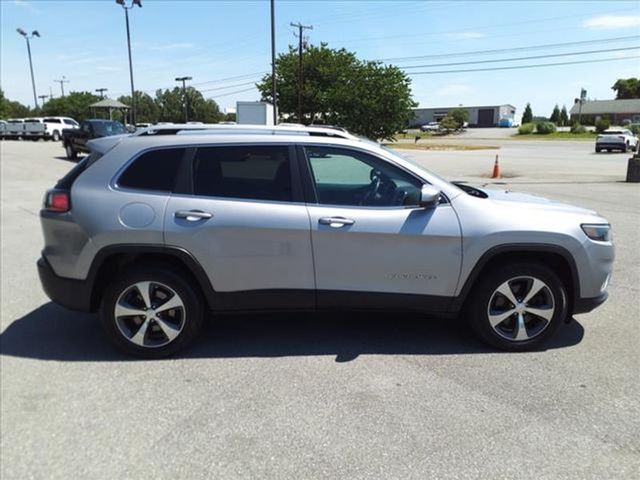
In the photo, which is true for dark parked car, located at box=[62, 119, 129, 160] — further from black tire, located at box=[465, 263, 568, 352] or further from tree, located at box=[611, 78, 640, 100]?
tree, located at box=[611, 78, 640, 100]

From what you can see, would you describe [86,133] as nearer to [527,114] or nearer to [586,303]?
[586,303]

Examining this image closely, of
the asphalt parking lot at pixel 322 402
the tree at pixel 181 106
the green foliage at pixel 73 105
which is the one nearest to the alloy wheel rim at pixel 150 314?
the asphalt parking lot at pixel 322 402

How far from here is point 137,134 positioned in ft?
13.3

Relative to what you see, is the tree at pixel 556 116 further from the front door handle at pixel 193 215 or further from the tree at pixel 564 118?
the front door handle at pixel 193 215

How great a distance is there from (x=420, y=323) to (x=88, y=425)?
2.75 meters

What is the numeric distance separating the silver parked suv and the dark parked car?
19.9 m

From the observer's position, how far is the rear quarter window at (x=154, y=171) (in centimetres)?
382

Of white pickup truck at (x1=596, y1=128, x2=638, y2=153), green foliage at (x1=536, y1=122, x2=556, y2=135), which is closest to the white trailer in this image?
white pickup truck at (x1=596, y1=128, x2=638, y2=153)

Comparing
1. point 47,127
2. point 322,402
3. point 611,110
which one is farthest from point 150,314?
point 611,110

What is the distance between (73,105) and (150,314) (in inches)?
4019

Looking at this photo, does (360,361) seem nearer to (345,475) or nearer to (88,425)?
(345,475)

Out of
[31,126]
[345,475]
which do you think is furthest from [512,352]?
[31,126]

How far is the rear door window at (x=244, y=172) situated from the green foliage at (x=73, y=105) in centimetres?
9643

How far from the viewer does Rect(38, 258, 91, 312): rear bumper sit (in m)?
3.83
